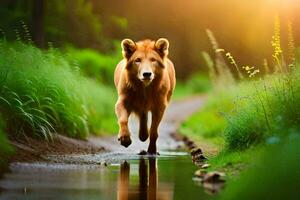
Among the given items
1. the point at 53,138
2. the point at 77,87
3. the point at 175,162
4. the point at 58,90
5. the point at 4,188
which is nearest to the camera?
the point at 4,188

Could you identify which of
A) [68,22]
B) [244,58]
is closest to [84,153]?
[68,22]

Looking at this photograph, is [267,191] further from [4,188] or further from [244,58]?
[244,58]

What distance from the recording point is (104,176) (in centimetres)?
1095

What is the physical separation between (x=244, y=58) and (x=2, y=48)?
20.9 metres

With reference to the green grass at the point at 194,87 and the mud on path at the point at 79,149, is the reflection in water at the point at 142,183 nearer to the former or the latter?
the mud on path at the point at 79,149

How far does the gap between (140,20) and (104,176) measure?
20.0 metres

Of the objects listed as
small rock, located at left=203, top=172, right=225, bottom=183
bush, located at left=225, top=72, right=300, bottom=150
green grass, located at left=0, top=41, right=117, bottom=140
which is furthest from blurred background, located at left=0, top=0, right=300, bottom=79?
small rock, located at left=203, top=172, right=225, bottom=183

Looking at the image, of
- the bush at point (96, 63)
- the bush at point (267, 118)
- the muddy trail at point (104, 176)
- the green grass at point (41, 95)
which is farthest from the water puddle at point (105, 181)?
the bush at point (96, 63)

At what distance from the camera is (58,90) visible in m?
15.6

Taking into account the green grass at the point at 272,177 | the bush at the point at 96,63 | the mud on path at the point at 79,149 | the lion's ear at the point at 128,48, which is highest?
the bush at the point at 96,63

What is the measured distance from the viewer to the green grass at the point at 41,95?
44.3 ft

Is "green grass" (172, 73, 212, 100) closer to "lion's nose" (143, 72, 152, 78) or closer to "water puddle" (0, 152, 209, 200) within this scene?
"lion's nose" (143, 72, 152, 78)

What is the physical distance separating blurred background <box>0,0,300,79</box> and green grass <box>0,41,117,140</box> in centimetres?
290

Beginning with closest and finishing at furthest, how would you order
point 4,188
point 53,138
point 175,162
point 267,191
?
point 267,191
point 4,188
point 175,162
point 53,138
